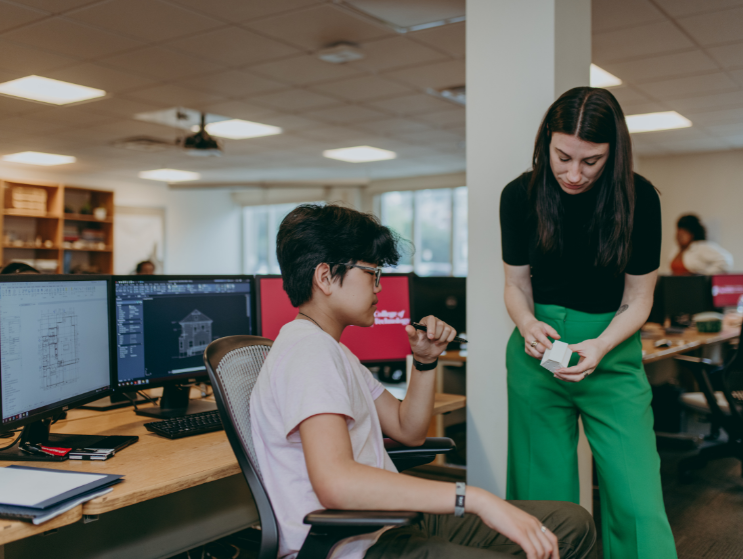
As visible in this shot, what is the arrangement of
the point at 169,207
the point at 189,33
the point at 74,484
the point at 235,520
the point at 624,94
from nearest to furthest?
the point at 74,484 → the point at 235,520 → the point at 189,33 → the point at 624,94 → the point at 169,207

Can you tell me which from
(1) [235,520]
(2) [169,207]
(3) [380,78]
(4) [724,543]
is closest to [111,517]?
(1) [235,520]

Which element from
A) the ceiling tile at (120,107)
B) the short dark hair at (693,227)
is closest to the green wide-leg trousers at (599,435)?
the ceiling tile at (120,107)

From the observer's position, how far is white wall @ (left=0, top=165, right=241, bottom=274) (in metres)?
10.0

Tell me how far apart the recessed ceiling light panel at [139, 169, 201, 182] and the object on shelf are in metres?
1.46

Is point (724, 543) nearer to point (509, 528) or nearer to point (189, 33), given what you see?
point (509, 528)

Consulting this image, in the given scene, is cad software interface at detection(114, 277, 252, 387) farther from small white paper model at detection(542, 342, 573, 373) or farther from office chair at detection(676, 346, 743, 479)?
office chair at detection(676, 346, 743, 479)

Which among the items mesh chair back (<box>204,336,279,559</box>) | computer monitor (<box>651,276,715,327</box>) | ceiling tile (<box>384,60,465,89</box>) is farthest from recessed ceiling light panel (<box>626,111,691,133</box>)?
mesh chair back (<box>204,336,279,559</box>)

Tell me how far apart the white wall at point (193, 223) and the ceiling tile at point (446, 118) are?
19.2ft

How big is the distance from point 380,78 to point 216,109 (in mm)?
1699

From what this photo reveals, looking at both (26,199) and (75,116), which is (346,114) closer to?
(75,116)

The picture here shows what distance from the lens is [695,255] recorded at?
19.1ft

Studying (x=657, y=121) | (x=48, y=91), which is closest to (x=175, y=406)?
(x=48, y=91)

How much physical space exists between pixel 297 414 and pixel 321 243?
14.6 inches

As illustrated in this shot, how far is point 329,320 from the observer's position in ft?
4.34
